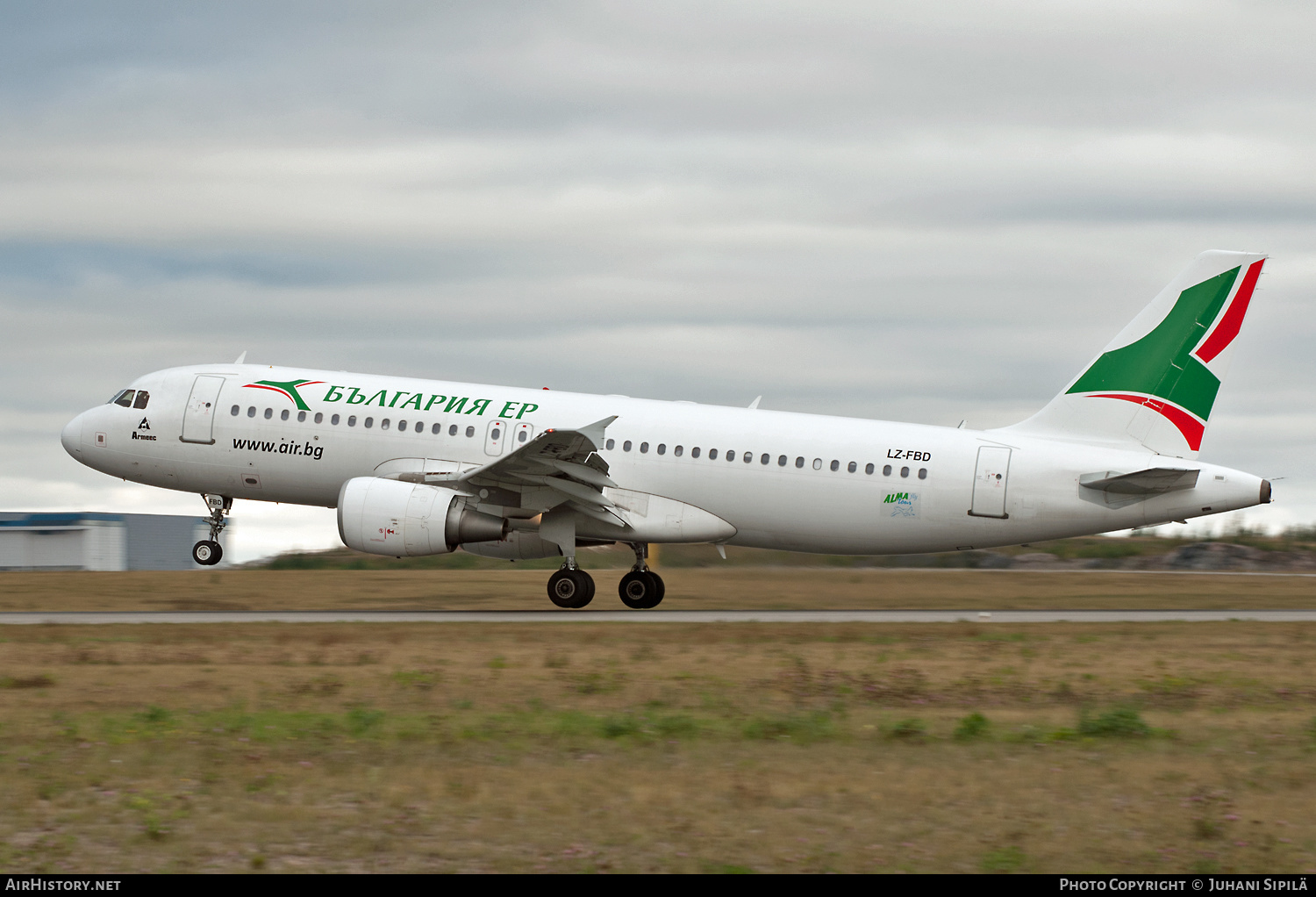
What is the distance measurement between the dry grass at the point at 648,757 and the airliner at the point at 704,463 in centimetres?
747

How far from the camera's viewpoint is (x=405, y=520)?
2673cm

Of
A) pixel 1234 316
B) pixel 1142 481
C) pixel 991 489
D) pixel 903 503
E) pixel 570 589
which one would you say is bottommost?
pixel 570 589

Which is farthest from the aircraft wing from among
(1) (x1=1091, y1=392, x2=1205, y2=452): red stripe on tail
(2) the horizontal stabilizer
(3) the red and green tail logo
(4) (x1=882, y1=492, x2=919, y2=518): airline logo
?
(1) (x1=1091, y1=392, x2=1205, y2=452): red stripe on tail

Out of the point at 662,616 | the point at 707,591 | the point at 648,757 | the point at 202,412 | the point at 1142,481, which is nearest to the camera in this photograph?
the point at 648,757

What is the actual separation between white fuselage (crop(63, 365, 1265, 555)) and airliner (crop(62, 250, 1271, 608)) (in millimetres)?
43

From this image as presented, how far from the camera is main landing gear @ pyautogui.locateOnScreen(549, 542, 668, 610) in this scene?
92.6ft

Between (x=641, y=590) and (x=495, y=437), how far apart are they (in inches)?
185

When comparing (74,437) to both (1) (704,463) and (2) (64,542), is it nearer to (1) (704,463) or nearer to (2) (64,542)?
(1) (704,463)

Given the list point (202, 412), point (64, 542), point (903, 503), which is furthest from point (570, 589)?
point (64, 542)
